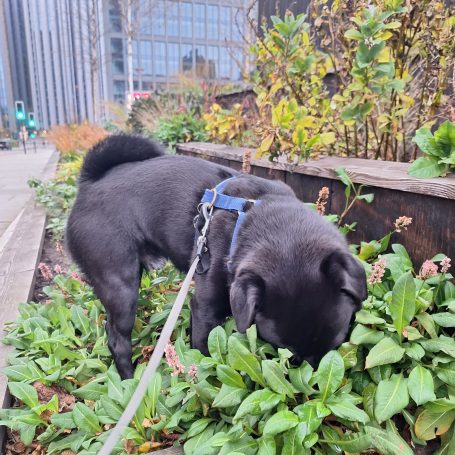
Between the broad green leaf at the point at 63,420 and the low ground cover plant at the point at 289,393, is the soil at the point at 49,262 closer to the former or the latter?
the low ground cover plant at the point at 289,393

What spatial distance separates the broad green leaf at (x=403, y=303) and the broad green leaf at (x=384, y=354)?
3.4 inches

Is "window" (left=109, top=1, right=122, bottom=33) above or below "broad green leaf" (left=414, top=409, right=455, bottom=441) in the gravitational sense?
above

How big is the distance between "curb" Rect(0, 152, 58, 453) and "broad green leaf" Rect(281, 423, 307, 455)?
4.69ft

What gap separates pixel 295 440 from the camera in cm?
156

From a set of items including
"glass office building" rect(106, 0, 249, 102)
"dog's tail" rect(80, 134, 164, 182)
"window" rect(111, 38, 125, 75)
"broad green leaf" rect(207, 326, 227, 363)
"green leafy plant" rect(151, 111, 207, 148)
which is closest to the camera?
"broad green leaf" rect(207, 326, 227, 363)

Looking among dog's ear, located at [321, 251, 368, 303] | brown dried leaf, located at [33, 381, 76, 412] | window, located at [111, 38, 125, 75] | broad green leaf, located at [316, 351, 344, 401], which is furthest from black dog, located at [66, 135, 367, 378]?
window, located at [111, 38, 125, 75]

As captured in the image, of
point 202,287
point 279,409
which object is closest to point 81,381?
point 202,287

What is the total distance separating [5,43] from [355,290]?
9521cm

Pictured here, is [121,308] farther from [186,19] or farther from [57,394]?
[186,19]

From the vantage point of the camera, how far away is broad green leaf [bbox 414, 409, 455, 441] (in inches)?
65.2

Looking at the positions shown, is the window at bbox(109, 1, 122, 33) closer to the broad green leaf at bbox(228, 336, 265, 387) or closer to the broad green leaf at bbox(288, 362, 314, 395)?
the broad green leaf at bbox(228, 336, 265, 387)

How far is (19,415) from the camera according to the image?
6.86ft

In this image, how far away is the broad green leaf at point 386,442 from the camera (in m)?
1.48

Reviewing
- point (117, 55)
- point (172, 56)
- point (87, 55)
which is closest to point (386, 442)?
point (87, 55)
